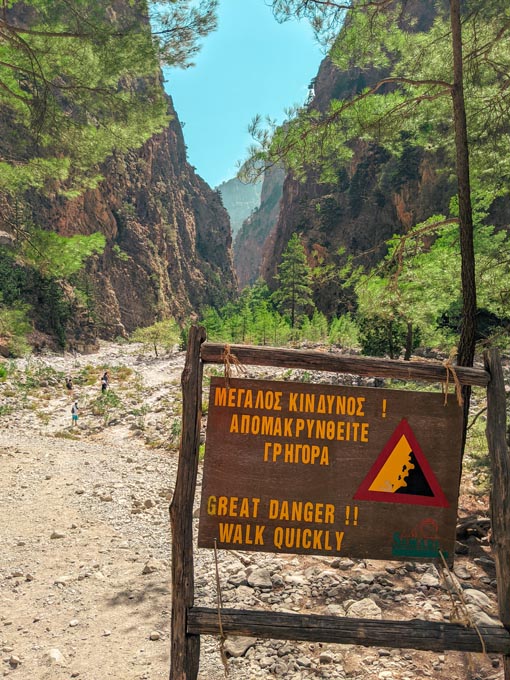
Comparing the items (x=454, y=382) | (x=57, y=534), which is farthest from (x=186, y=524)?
(x=57, y=534)

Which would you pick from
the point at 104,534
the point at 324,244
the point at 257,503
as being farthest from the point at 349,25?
the point at 324,244

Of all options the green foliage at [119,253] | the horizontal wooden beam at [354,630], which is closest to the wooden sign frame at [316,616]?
the horizontal wooden beam at [354,630]

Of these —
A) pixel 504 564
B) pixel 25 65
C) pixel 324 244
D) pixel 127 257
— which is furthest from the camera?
pixel 127 257

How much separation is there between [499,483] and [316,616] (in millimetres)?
1212

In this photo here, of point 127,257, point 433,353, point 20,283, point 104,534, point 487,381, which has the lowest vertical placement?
point 104,534

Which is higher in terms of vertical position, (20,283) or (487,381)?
(20,283)

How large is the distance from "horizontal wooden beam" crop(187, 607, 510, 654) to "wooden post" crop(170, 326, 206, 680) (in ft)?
0.24

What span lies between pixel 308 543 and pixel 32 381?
16301 mm

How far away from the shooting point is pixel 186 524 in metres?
2.31

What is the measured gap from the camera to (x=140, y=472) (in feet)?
27.3

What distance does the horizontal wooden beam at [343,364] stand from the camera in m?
2.37

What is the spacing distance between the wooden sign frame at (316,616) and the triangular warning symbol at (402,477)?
0.33m

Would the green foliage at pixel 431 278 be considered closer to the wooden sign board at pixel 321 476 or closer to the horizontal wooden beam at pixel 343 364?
the horizontal wooden beam at pixel 343 364

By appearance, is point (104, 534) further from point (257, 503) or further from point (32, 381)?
point (32, 381)
